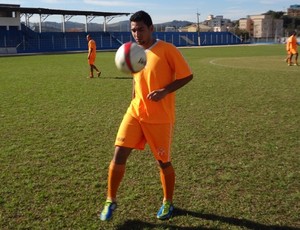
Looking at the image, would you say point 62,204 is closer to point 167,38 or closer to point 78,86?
point 78,86

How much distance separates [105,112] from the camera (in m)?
8.67

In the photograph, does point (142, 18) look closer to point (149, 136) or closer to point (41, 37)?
point (149, 136)

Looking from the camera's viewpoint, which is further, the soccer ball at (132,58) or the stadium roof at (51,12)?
the stadium roof at (51,12)

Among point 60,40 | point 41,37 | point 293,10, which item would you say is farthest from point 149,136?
point 293,10

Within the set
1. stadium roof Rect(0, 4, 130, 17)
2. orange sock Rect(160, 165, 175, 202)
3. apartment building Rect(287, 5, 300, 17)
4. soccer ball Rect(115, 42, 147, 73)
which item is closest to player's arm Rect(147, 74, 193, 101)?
soccer ball Rect(115, 42, 147, 73)

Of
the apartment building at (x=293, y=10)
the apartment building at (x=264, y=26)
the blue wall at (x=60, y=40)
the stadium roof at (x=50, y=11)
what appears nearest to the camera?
the stadium roof at (x=50, y=11)

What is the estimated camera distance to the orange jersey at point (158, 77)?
129 inches

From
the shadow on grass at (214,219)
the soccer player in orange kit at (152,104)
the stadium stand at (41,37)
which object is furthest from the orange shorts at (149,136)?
Result: the stadium stand at (41,37)

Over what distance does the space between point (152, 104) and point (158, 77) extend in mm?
260

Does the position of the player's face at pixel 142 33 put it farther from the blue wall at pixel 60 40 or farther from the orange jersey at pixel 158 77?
the blue wall at pixel 60 40

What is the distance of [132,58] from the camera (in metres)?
3.21

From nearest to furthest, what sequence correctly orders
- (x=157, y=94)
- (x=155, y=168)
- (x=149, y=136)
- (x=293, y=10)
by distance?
(x=157, y=94) < (x=149, y=136) < (x=155, y=168) < (x=293, y=10)

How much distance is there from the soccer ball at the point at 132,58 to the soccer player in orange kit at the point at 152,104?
8 cm

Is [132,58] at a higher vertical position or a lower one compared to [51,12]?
lower
